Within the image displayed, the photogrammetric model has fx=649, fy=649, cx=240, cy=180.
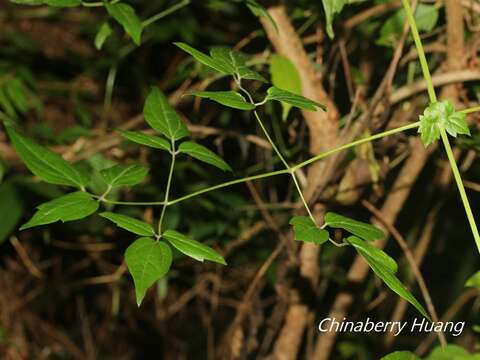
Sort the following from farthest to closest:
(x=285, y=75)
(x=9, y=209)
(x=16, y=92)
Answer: (x=16, y=92), (x=9, y=209), (x=285, y=75)

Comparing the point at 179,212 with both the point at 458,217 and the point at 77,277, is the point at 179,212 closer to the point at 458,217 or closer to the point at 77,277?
the point at 77,277

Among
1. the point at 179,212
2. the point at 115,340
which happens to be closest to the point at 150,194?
the point at 179,212

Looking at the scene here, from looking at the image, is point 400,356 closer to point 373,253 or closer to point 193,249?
point 373,253

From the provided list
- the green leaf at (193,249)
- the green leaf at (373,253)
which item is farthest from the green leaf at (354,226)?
the green leaf at (193,249)

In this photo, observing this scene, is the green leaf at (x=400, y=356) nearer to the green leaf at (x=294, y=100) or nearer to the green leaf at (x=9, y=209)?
the green leaf at (x=294, y=100)

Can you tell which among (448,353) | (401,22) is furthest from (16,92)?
(448,353)

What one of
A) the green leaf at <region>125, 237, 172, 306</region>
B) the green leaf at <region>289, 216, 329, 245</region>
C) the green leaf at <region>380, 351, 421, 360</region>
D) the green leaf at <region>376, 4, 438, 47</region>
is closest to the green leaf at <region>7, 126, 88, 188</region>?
the green leaf at <region>125, 237, 172, 306</region>

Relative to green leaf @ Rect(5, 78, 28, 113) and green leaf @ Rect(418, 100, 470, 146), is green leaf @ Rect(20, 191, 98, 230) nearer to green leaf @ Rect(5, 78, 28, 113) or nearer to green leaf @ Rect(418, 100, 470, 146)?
green leaf @ Rect(418, 100, 470, 146)
